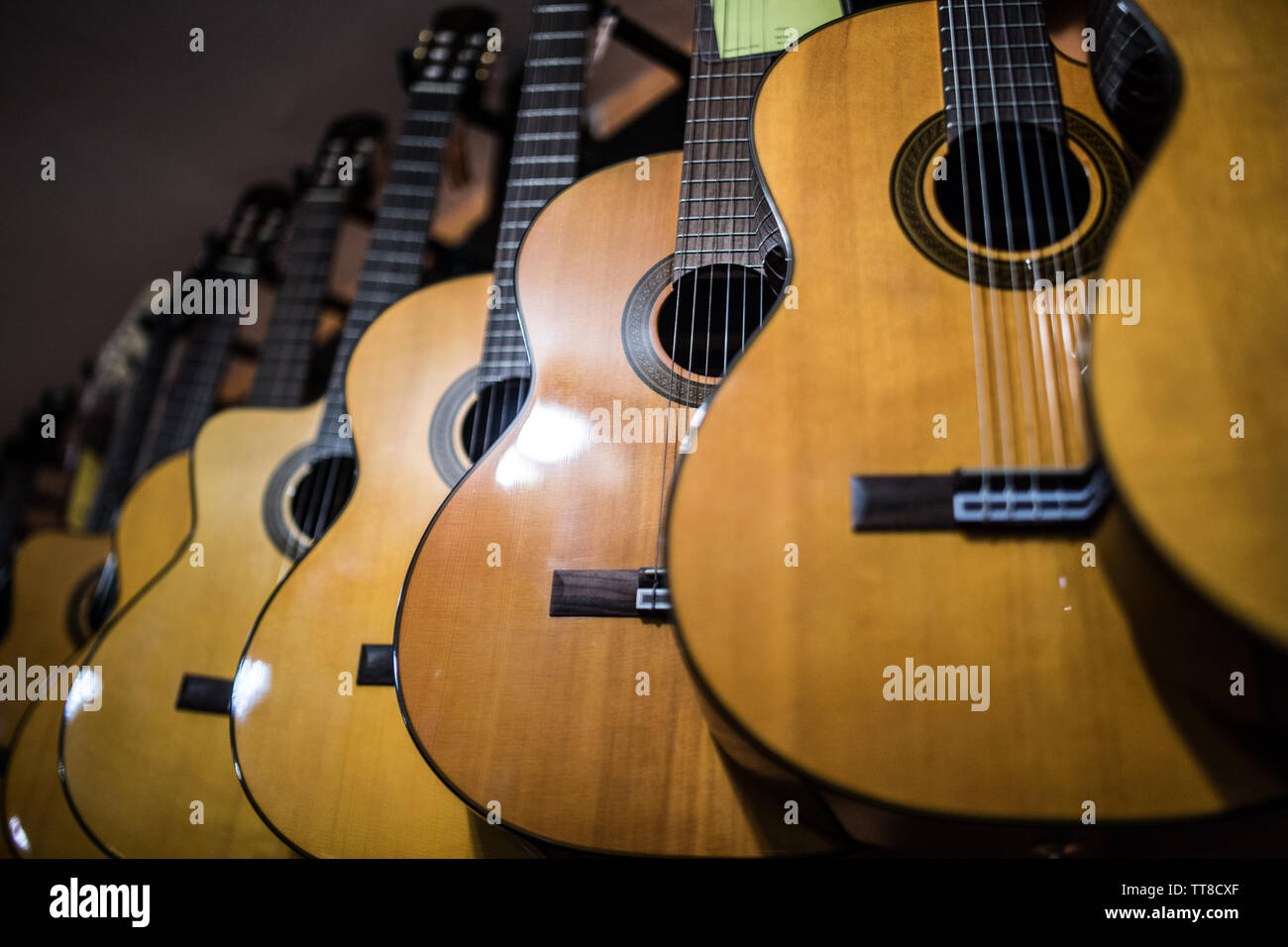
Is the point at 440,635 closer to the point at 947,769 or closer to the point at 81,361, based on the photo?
the point at 947,769

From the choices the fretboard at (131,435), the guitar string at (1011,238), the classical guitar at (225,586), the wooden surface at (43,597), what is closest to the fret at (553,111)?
the classical guitar at (225,586)

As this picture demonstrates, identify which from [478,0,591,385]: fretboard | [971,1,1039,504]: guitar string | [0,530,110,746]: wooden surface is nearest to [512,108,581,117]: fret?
[478,0,591,385]: fretboard

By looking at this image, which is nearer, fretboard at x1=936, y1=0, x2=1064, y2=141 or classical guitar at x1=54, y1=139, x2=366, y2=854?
fretboard at x1=936, y1=0, x2=1064, y2=141

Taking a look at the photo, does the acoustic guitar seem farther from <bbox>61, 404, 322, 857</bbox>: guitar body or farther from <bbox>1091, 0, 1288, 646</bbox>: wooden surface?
<bbox>1091, 0, 1288, 646</bbox>: wooden surface

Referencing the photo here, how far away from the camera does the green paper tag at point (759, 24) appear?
1.25 metres

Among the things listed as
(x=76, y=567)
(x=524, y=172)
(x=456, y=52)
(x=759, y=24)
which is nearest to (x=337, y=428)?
(x=524, y=172)

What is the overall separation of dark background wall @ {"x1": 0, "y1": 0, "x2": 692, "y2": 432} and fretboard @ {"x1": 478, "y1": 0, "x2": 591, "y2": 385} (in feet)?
2.44

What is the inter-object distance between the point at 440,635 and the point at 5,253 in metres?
3.41

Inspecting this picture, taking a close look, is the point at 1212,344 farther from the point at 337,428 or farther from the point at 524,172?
the point at 337,428

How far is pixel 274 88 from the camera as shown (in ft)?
8.63

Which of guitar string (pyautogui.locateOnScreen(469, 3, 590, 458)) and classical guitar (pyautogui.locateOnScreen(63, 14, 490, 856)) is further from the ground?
guitar string (pyautogui.locateOnScreen(469, 3, 590, 458))

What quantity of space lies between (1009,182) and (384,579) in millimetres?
974

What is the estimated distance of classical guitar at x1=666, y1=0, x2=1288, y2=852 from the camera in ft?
1.94
